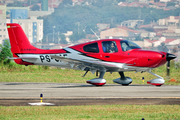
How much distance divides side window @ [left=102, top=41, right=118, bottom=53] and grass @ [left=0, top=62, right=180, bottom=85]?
4.32 metres

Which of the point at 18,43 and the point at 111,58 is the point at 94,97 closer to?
the point at 111,58

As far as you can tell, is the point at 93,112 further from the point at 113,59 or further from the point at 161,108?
the point at 113,59

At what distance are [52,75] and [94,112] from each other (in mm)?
17198

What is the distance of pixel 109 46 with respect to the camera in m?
20.3

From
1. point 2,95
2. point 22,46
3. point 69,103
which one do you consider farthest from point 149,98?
point 22,46

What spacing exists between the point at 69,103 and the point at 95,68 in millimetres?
6656

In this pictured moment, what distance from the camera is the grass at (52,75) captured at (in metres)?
25.1

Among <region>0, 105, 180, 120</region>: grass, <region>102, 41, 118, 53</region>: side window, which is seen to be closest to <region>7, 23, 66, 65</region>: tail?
<region>102, 41, 118, 53</region>: side window

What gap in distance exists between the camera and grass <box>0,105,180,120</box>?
11.3 metres

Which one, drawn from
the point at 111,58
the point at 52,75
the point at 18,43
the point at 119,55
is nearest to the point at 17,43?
the point at 18,43

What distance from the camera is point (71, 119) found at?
36.1 feet

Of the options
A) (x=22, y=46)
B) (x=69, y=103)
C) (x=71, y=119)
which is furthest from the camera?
(x=22, y=46)

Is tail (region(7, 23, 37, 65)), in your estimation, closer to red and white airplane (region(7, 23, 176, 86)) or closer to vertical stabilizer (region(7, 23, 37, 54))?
vertical stabilizer (region(7, 23, 37, 54))

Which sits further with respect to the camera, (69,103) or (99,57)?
(99,57)
